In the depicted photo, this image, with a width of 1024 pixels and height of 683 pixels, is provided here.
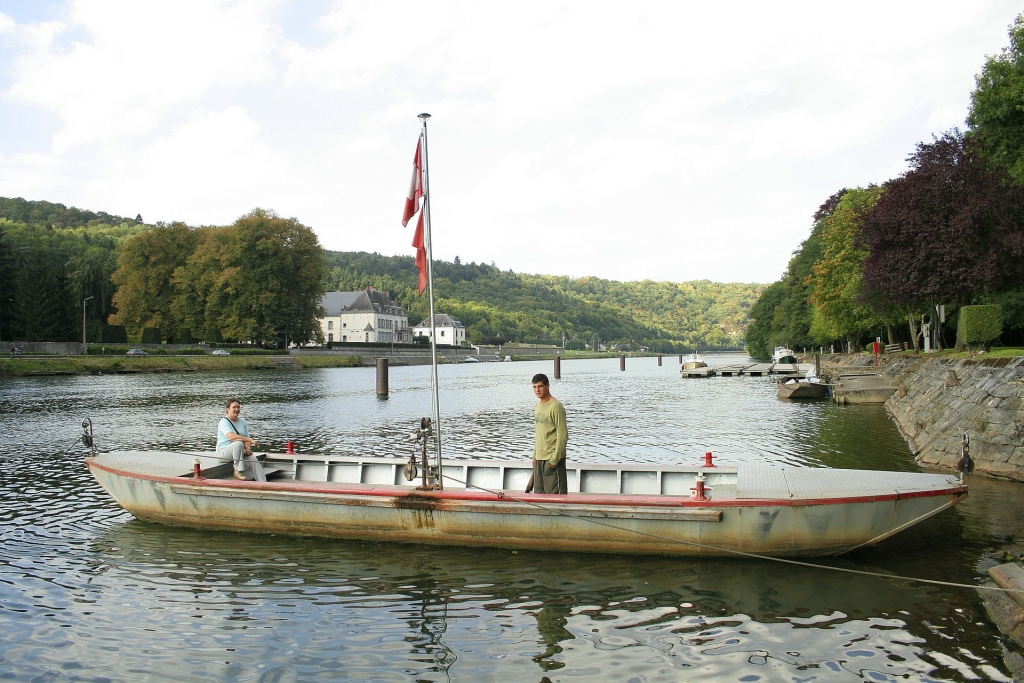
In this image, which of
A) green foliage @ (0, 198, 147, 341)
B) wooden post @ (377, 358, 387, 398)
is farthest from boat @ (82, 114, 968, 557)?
green foliage @ (0, 198, 147, 341)

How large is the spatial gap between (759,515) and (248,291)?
84.6m

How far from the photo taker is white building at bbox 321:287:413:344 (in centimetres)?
15675

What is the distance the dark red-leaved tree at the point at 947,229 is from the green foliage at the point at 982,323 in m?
4.03

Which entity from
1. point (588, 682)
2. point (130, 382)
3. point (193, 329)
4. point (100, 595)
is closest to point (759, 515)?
point (588, 682)

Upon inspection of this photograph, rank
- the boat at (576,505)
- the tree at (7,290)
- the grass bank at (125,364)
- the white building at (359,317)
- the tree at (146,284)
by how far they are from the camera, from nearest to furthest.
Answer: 1. the boat at (576,505)
2. the grass bank at (125,364)
3. the tree at (7,290)
4. the tree at (146,284)
5. the white building at (359,317)

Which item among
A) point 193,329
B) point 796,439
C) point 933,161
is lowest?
point 796,439

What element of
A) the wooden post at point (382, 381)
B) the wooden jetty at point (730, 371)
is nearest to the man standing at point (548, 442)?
the wooden post at point (382, 381)

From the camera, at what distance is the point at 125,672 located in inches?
287

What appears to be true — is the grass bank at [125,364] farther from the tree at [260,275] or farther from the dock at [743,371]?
the dock at [743,371]

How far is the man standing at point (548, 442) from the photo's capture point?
10.4 metres

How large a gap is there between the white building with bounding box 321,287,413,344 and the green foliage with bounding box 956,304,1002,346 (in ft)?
434

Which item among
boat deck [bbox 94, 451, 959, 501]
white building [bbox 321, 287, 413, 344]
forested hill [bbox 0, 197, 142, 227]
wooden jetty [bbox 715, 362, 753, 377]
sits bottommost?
wooden jetty [bbox 715, 362, 753, 377]

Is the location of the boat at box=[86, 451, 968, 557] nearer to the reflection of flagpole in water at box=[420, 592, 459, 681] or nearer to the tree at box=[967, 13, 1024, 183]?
the reflection of flagpole in water at box=[420, 592, 459, 681]

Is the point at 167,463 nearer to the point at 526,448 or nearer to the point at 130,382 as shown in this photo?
the point at 526,448
